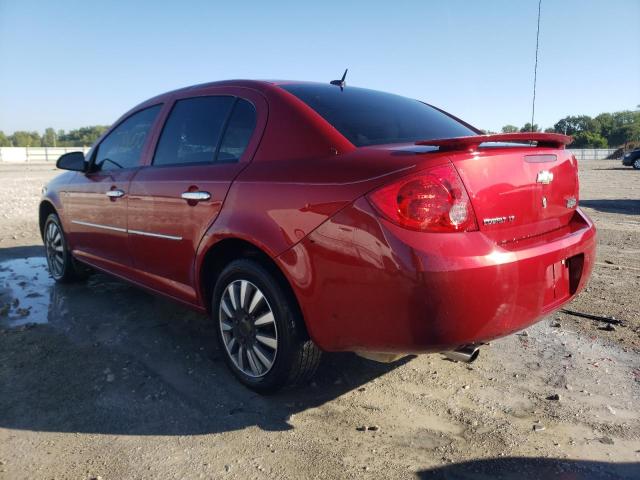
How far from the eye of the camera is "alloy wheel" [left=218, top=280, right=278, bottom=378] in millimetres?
2758

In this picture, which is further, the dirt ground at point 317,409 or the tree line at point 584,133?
the tree line at point 584,133

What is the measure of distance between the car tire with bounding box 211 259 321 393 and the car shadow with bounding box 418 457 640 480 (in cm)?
83

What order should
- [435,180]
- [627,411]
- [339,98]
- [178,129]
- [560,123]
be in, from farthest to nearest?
[560,123], [178,129], [339,98], [627,411], [435,180]

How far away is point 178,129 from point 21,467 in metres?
2.24

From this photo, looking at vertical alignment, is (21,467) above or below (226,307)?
below

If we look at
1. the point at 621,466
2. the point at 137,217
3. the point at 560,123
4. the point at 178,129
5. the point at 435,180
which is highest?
the point at 560,123

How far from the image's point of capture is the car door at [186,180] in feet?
9.78

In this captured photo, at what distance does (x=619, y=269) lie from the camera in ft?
17.5

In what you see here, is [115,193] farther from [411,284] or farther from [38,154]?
[38,154]

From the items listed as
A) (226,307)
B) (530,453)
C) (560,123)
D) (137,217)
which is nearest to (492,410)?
(530,453)

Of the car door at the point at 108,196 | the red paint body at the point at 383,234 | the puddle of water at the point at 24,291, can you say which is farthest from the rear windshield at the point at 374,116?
the puddle of water at the point at 24,291

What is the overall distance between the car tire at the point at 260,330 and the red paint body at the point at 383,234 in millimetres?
148

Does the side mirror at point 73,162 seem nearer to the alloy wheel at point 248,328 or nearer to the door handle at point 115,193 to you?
the door handle at point 115,193

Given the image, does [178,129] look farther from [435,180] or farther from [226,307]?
[435,180]
